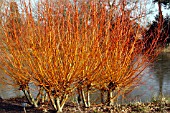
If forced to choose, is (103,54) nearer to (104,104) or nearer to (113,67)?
(113,67)

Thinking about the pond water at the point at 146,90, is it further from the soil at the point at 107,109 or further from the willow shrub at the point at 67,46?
the willow shrub at the point at 67,46

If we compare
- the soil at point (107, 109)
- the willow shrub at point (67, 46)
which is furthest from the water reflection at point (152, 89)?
the willow shrub at point (67, 46)

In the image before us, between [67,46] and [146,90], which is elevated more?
[67,46]

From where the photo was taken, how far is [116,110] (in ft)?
16.5

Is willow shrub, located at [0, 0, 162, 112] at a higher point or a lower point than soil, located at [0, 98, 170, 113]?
higher

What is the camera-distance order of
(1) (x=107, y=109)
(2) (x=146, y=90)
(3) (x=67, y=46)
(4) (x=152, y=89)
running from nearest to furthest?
(3) (x=67, y=46)
(1) (x=107, y=109)
(2) (x=146, y=90)
(4) (x=152, y=89)

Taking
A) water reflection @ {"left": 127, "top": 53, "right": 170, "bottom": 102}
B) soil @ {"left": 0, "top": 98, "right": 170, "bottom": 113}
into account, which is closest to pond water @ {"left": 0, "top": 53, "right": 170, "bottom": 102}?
water reflection @ {"left": 127, "top": 53, "right": 170, "bottom": 102}

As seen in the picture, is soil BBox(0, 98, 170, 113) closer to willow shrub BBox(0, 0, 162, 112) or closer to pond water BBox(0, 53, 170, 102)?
willow shrub BBox(0, 0, 162, 112)

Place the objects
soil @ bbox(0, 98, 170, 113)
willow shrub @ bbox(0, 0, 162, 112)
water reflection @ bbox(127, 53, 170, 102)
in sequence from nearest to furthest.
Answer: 1. willow shrub @ bbox(0, 0, 162, 112)
2. soil @ bbox(0, 98, 170, 113)
3. water reflection @ bbox(127, 53, 170, 102)

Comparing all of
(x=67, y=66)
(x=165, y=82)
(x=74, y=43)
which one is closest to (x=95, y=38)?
(x=74, y=43)

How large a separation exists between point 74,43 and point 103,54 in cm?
82

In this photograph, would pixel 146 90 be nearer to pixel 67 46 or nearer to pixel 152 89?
pixel 152 89

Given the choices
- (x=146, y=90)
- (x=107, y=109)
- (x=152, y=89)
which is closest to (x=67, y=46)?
(x=107, y=109)

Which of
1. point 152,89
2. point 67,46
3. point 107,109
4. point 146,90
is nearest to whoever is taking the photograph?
point 67,46
